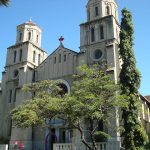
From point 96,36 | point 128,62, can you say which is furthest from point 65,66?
point 128,62

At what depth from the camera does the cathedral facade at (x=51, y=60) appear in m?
29.4

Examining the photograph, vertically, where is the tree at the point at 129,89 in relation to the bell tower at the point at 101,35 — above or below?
below

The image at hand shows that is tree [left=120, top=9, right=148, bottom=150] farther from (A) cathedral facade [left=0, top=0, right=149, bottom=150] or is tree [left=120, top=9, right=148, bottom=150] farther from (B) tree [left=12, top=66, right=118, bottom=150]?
(A) cathedral facade [left=0, top=0, right=149, bottom=150]

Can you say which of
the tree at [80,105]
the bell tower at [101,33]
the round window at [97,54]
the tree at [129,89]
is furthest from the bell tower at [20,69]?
the tree at [129,89]

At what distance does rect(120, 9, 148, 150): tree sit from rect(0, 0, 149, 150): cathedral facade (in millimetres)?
4105

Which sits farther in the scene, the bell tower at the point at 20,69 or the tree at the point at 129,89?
the bell tower at the point at 20,69

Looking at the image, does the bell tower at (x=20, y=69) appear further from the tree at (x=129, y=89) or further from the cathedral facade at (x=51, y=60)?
the tree at (x=129, y=89)

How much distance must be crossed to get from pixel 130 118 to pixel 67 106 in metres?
5.87

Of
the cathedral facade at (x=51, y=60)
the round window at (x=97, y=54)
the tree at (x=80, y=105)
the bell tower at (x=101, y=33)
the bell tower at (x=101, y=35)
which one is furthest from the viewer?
the round window at (x=97, y=54)

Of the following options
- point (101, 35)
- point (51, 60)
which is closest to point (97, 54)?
point (101, 35)

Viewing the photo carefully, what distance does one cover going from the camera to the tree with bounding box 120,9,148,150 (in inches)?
794

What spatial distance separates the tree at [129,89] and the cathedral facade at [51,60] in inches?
162

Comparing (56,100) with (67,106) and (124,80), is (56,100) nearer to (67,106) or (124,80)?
(67,106)

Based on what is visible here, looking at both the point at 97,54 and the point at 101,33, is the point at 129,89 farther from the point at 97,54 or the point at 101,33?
the point at 101,33
